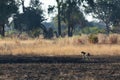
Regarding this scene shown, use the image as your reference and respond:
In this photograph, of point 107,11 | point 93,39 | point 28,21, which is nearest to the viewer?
point 93,39

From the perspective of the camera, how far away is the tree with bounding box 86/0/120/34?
246ft

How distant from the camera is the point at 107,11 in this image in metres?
78.7

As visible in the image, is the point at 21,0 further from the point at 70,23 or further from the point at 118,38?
the point at 118,38

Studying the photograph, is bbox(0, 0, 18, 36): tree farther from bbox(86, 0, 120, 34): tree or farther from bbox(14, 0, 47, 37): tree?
bbox(86, 0, 120, 34): tree

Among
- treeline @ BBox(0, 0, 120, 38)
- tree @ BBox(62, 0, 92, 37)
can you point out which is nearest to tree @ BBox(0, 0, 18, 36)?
treeline @ BBox(0, 0, 120, 38)

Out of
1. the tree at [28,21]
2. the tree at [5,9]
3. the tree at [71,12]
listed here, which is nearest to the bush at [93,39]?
the tree at [5,9]

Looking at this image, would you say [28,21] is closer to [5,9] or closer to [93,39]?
[5,9]

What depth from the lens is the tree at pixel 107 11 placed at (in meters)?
74.9

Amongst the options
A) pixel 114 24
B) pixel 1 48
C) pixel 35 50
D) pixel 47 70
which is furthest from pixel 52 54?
pixel 114 24

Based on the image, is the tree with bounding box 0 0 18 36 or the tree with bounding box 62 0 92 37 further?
the tree with bounding box 62 0 92 37

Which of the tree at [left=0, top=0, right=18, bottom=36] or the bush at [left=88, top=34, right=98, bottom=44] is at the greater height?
the tree at [left=0, top=0, right=18, bottom=36]

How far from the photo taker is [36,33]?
57188mm

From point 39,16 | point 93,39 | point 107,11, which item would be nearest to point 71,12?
point 39,16

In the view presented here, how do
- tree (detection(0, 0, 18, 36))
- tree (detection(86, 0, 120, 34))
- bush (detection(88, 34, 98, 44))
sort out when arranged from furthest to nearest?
1. tree (detection(86, 0, 120, 34))
2. tree (detection(0, 0, 18, 36))
3. bush (detection(88, 34, 98, 44))
